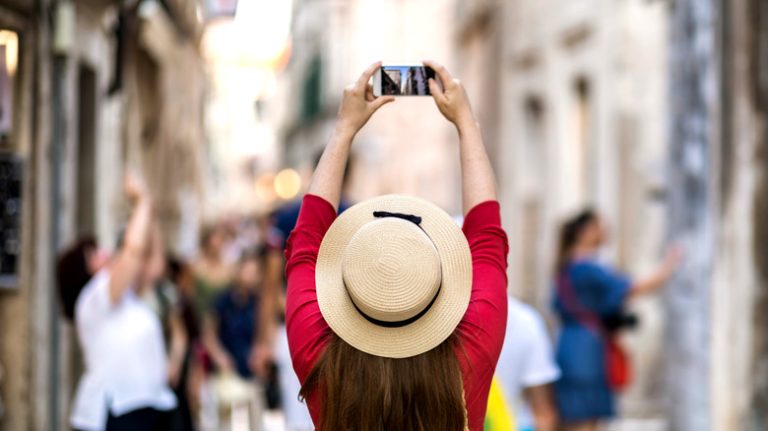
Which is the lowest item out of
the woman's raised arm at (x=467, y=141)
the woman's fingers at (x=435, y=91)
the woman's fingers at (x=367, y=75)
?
the woman's raised arm at (x=467, y=141)

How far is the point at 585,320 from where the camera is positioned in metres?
8.24

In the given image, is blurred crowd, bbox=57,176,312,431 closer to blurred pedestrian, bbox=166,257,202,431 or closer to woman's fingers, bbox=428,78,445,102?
blurred pedestrian, bbox=166,257,202,431

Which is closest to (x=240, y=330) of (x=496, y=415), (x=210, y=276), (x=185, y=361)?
(x=185, y=361)

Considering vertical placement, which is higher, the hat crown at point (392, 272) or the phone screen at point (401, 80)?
the phone screen at point (401, 80)

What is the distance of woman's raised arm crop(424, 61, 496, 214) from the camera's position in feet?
10.1

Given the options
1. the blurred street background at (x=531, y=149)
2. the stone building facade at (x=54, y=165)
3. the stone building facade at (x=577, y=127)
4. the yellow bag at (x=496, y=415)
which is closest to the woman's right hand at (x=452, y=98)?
the yellow bag at (x=496, y=415)

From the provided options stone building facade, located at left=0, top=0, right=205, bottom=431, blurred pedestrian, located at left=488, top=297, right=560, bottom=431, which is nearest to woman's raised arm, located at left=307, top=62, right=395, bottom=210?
blurred pedestrian, located at left=488, top=297, right=560, bottom=431

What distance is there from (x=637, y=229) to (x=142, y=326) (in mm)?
8552

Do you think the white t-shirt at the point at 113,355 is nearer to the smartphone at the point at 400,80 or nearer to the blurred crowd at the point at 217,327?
the blurred crowd at the point at 217,327

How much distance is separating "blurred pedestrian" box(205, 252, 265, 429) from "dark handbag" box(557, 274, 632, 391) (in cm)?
256

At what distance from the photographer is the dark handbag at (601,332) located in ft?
27.1

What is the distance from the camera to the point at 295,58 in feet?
189

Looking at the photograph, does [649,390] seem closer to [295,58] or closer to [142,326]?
[142,326]

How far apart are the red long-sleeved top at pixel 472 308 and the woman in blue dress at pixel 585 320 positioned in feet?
17.2
